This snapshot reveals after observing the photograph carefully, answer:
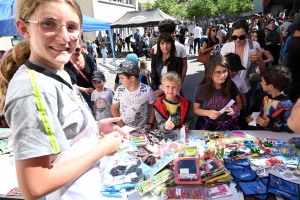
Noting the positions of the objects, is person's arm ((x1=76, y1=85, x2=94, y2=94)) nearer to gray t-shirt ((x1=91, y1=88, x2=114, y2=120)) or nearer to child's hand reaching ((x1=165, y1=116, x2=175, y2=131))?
gray t-shirt ((x1=91, y1=88, x2=114, y2=120))

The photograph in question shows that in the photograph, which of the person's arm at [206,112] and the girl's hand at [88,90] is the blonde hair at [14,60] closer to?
the person's arm at [206,112]

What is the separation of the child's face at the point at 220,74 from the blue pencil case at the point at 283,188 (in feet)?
3.26

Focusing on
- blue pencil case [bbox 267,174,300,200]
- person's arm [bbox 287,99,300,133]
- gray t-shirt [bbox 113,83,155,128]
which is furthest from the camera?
gray t-shirt [bbox 113,83,155,128]

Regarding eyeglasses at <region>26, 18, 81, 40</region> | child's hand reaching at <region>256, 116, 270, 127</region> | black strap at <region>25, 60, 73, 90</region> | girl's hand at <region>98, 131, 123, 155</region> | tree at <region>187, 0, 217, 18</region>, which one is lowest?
child's hand reaching at <region>256, 116, 270, 127</region>

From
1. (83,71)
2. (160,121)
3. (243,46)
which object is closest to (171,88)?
(160,121)

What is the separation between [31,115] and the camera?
22.0 inches

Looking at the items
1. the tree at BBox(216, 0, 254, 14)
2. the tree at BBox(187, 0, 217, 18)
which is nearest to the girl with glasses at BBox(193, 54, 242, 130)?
the tree at BBox(187, 0, 217, 18)

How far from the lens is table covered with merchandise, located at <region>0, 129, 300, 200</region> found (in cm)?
131

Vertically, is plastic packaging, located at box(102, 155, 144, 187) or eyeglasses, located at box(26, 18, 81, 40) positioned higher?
eyeglasses, located at box(26, 18, 81, 40)

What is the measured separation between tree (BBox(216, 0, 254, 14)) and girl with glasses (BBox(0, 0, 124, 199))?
108ft

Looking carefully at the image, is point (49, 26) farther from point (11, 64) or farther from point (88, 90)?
point (88, 90)

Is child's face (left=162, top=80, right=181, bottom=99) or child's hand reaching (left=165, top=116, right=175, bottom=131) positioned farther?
child's face (left=162, top=80, right=181, bottom=99)

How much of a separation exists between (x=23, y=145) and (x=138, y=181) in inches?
40.1

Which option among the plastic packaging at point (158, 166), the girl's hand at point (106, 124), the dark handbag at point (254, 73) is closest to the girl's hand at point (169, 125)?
the plastic packaging at point (158, 166)
